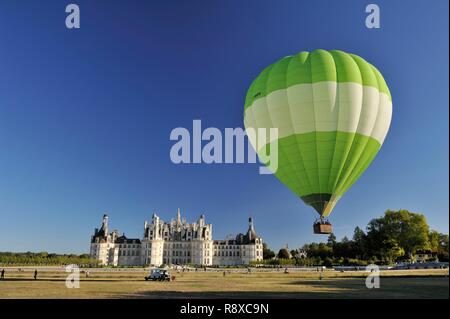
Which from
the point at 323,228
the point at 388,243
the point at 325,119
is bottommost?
the point at 388,243

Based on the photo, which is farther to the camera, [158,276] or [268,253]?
[268,253]

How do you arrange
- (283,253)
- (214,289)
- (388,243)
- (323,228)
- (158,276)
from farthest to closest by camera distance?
(283,253) → (388,243) → (158,276) → (214,289) → (323,228)

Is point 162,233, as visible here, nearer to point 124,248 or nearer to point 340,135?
point 124,248

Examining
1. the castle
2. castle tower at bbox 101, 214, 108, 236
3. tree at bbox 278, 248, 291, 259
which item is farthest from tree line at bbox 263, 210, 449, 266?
castle tower at bbox 101, 214, 108, 236

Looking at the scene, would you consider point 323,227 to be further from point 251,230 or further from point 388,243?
point 251,230

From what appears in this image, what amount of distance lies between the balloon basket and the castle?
305 feet

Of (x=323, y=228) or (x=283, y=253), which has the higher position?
(x=323, y=228)

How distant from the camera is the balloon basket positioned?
20312 millimetres

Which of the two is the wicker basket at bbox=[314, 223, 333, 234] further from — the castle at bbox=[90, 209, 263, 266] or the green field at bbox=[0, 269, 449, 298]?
the castle at bbox=[90, 209, 263, 266]

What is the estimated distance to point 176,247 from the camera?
374 ft

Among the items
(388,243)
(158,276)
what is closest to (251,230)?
(388,243)

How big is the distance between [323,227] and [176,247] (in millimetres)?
98863

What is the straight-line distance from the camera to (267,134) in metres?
22.0
